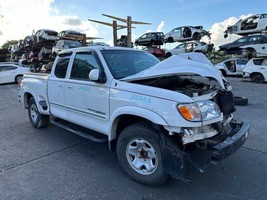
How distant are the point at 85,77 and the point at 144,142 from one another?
1674 mm

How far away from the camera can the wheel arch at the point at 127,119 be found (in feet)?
9.65

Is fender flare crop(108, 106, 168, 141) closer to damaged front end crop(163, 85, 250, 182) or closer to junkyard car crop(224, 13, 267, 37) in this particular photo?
damaged front end crop(163, 85, 250, 182)

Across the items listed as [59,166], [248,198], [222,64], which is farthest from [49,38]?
[248,198]

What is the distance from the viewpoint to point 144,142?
321 centimetres

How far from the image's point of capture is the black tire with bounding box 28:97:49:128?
5.82 metres

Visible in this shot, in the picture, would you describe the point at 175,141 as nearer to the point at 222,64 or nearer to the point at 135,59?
the point at 135,59

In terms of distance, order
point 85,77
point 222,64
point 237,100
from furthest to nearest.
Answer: point 222,64 < point 237,100 < point 85,77

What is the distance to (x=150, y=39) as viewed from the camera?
26109mm

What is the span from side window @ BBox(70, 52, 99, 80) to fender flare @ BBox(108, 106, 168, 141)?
3.18 ft

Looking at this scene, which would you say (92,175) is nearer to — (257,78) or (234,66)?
(257,78)

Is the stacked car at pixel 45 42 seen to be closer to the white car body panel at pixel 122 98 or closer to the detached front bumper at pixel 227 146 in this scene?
the white car body panel at pixel 122 98

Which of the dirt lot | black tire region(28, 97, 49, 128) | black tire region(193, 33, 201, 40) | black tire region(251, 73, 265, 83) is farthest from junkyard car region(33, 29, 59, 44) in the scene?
the dirt lot

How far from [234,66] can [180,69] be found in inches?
690

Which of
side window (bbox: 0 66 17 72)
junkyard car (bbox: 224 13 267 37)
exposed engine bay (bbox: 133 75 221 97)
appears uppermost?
junkyard car (bbox: 224 13 267 37)
